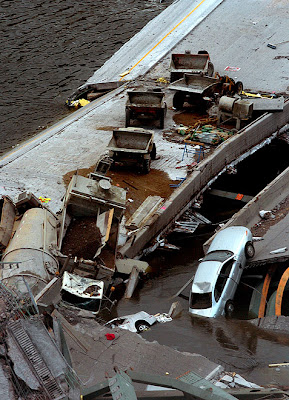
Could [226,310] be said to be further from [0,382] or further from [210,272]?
[0,382]

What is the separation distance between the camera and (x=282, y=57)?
2964 cm

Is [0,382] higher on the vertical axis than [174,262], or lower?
higher

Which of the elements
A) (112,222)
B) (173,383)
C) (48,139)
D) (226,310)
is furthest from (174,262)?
(173,383)

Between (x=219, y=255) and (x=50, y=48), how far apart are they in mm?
24093

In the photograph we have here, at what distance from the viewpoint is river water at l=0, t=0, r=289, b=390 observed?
11172 millimetres

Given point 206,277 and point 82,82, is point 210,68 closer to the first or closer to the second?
point 82,82

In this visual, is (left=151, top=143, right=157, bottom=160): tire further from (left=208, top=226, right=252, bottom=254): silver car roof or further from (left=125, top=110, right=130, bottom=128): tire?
(left=208, top=226, right=252, bottom=254): silver car roof

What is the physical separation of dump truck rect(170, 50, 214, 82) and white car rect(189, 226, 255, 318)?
12224mm

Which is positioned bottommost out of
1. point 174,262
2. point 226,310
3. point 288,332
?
point 174,262

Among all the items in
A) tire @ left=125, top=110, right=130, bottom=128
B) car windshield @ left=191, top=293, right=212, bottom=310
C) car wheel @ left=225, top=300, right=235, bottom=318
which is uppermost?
tire @ left=125, top=110, right=130, bottom=128

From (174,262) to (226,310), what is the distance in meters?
4.06

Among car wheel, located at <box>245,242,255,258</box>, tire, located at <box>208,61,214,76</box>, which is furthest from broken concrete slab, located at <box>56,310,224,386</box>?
tire, located at <box>208,61,214,76</box>

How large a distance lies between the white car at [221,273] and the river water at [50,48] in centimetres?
1259

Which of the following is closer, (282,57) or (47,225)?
(47,225)
